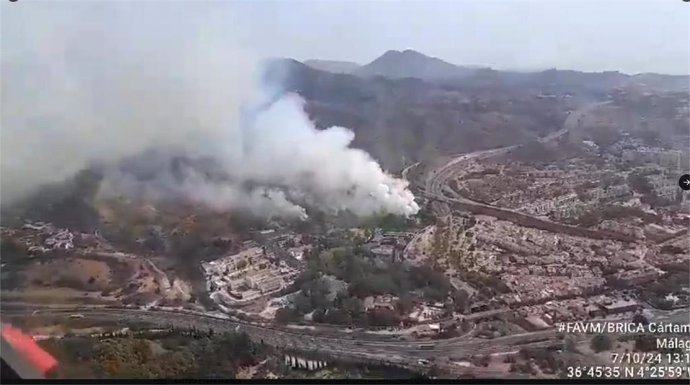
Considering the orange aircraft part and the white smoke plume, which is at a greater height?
the white smoke plume

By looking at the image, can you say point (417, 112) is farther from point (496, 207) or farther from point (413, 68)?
point (496, 207)

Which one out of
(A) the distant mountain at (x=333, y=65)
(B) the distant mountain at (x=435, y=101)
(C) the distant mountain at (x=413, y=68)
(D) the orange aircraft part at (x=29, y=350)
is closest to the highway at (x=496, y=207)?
(B) the distant mountain at (x=435, y=101)

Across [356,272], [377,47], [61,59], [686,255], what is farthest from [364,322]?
[61,59]

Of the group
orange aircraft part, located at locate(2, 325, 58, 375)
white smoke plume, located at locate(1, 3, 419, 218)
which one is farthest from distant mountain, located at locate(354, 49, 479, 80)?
orange aircraft part, located at locate(2, 325, 58, 375)

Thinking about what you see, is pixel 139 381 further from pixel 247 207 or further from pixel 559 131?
pixel 559 131

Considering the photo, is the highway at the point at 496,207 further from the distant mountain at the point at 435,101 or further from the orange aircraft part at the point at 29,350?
the orange aircraft part at the point at 29,350

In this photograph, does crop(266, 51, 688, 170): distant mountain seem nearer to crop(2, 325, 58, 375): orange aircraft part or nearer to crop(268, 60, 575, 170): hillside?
crop(268, 60, 575, 170): hillside

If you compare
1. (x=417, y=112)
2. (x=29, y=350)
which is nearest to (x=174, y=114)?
(x=417, y=112)
